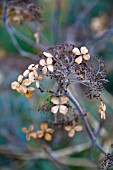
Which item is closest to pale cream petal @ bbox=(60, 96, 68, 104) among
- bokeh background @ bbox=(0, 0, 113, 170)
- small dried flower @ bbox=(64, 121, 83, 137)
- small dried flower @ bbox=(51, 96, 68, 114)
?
small dried flower @ bbox=(51, 96, 68, 114)

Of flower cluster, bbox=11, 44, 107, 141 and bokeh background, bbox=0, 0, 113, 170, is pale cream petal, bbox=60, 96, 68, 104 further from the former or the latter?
bokeh background, bbox=0, 0, 113, 170

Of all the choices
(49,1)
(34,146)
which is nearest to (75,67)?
(34,146)

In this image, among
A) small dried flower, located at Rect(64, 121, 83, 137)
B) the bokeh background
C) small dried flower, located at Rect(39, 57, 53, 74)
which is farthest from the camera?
the bokeh background

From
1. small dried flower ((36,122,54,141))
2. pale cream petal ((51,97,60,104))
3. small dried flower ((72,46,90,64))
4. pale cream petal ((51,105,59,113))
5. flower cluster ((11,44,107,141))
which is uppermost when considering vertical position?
small dried flower ((72,46,90,64))

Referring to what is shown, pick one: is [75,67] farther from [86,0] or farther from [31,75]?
[86,0]

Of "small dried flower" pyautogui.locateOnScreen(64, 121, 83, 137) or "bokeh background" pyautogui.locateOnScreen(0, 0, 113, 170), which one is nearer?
"small dried flower" pyautogui.locateOnScreen(64, 121, 83, 137)

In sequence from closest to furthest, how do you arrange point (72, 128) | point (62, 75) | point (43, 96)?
point (62, 75) < point (72, 128) < point (43, 96)

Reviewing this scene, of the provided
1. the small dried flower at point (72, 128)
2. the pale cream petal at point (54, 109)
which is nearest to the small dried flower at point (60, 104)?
the pale cream petal at point (54, 109)

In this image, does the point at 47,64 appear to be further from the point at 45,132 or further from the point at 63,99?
the point at 45,132

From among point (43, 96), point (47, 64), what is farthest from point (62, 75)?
point (43, 96)
